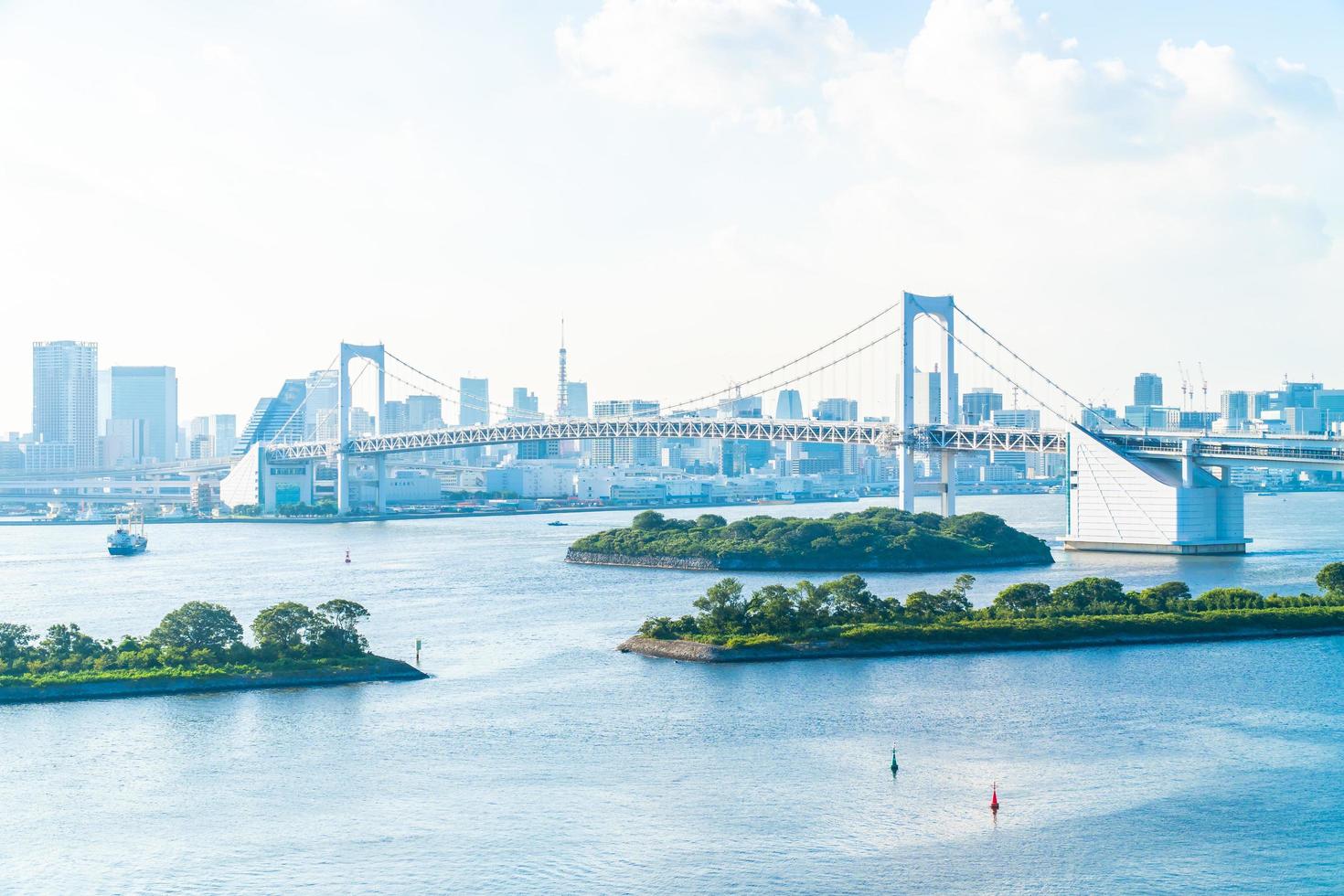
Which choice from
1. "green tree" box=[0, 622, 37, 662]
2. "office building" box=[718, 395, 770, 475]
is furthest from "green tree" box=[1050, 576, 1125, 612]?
"office building" box=[718, 395, 770, 475]

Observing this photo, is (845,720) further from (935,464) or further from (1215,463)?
(935,464)

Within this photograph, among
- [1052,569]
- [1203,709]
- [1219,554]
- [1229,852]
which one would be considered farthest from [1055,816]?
[1219,554]

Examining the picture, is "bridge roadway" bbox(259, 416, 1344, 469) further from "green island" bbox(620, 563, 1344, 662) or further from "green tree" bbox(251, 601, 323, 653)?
"green tree" bbox(251, 601, 323, 653)

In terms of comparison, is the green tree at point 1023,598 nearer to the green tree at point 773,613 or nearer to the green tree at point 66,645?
the green tree at point 773,613

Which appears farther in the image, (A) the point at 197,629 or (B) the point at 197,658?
(A) the point at 197,629

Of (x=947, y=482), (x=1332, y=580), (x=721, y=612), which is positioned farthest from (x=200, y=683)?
(x=947, y=482)

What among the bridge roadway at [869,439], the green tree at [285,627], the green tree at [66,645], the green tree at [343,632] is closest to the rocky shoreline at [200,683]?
the green tree at [343,632]

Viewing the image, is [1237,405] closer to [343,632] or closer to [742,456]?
[742,456]
